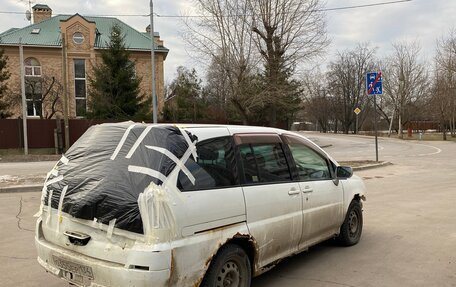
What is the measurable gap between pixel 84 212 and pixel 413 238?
16.1 feet

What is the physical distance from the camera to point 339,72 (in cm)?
7888

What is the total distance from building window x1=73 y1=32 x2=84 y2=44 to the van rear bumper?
1710 inches

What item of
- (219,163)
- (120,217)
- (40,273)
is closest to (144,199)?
(120,217)

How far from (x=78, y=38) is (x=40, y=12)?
909 centimetres

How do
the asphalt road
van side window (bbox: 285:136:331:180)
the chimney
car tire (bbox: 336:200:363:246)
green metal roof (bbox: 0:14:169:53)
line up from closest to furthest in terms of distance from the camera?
the asphalt road
van side window (bbox: 285:136:331:180)
car tire (bbox: 336:200:363:246)
green metal roof (bbox: 0:14:169:53)
the chimney

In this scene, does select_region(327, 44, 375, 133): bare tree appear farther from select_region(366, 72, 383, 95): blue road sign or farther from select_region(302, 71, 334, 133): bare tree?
select_region(366, 72, 383, 95): blue road sign

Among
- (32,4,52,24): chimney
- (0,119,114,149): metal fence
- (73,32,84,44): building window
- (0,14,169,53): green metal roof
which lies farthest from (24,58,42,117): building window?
(32,4,52,24): chimney

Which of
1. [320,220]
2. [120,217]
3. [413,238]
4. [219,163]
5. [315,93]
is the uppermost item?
[315,93]

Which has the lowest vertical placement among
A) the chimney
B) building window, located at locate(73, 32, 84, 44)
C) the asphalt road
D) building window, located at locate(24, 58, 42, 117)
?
the asphalt road

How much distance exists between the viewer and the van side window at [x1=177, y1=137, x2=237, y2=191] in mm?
3458

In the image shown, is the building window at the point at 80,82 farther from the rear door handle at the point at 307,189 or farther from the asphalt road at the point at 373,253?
the rear door handle at the point at 307,189

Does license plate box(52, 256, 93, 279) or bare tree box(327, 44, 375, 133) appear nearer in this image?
license plate box(52, 256, 93, 279)

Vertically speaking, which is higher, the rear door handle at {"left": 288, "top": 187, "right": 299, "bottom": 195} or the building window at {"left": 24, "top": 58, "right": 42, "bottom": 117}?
the building window at {"left": 24, "top": 58, "right": 42, "bottom": 117}

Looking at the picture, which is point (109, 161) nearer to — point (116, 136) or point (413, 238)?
point (116, 136)
